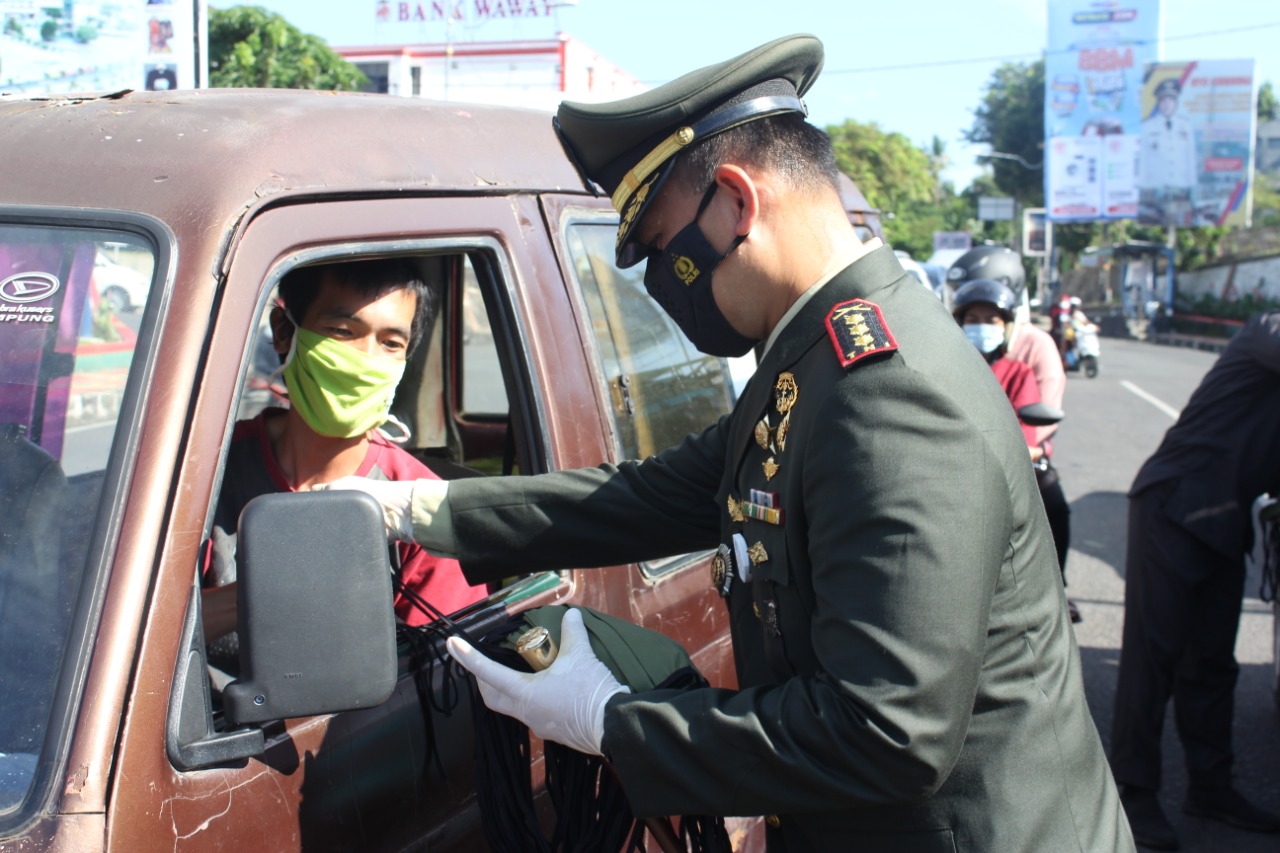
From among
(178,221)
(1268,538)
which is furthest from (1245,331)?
(178,221)

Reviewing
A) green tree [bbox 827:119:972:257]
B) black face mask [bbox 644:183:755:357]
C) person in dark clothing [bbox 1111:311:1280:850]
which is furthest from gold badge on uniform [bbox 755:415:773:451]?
green tree [bbox 827:119:972:257]

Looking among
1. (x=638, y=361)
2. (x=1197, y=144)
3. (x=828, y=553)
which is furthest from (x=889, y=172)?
(x=828, y=553)

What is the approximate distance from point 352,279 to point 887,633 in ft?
4.35

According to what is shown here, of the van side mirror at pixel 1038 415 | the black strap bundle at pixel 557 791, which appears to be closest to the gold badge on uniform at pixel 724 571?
the black strap bundle at pixel 557 791

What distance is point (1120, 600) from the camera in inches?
275

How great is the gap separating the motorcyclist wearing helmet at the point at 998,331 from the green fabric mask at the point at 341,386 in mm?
3735

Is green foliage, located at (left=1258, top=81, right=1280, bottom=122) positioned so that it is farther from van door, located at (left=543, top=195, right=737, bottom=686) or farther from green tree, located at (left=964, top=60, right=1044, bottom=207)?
van door, located at (left=543, top=195, right=737, bottom=686)

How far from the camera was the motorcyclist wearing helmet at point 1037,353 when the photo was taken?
5.27m

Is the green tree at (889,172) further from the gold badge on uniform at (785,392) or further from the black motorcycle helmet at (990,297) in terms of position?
the gold badge on uniform at (785,392)

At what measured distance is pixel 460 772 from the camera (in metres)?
1.84

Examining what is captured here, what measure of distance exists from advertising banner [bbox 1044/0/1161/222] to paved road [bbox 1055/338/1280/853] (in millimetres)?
30776

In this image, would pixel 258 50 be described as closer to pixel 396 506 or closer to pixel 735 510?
pixel 396 506

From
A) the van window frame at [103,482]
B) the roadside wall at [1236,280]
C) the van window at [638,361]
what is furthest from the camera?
the roadside wall at [1236,280]

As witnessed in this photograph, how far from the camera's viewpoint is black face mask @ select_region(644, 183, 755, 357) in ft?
5.40
